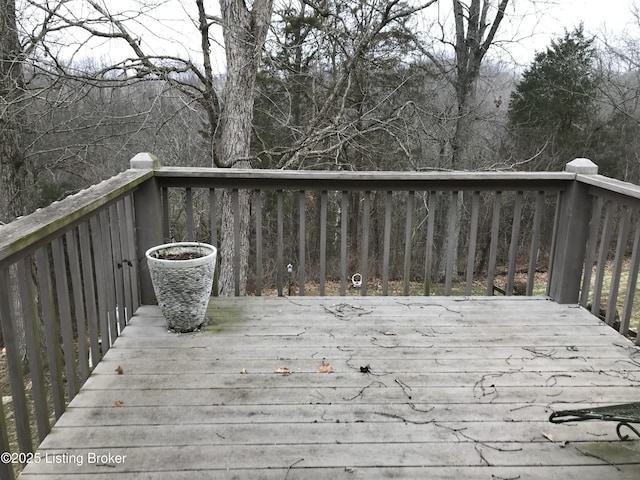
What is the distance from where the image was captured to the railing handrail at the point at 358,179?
10.4 feet

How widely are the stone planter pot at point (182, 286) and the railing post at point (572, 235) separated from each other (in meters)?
2.27

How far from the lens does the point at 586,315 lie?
3.14 m

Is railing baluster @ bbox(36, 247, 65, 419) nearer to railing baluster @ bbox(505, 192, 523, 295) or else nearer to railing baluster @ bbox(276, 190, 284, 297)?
railing baluster @ bbox(276, 190, 284, 297)

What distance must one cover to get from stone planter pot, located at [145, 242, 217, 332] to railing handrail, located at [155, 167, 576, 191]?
0.55 metres

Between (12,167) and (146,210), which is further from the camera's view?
(12,167)

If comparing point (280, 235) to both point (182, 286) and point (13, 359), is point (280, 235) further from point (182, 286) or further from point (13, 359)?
point (13, 359)

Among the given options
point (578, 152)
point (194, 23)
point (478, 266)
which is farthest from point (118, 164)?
point (578, 152)

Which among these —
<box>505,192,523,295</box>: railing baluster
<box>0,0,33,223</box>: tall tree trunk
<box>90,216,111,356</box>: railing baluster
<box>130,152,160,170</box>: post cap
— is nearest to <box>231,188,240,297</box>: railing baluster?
<box>130,152,160,170</box>: post cap

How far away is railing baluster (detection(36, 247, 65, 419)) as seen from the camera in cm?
184

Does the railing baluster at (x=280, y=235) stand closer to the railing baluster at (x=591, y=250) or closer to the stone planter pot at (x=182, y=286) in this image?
the stone planter pot at (x=182, y=286)

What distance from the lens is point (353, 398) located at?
216 cm

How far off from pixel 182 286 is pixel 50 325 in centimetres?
87

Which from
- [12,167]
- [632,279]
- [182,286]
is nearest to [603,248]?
[632,279]

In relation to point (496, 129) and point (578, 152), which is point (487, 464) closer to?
point (496, 129)
